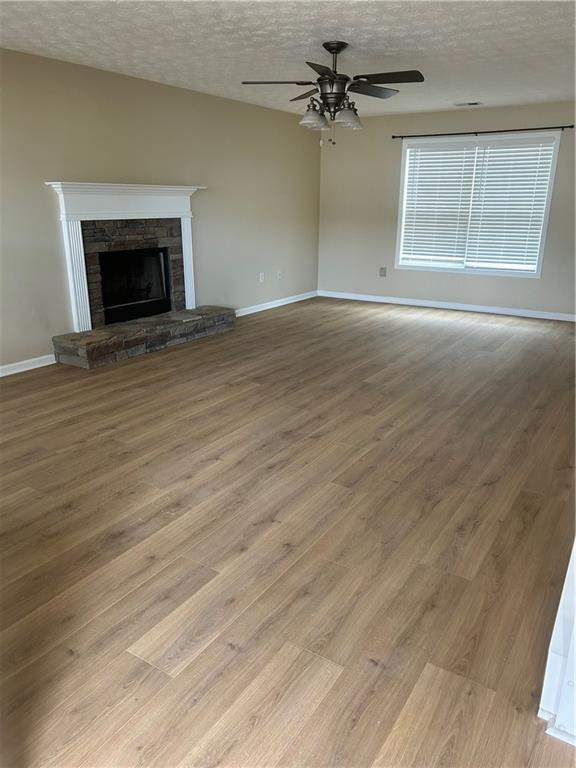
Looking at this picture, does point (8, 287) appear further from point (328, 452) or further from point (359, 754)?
point (359, 754)

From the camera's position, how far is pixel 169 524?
8.08ft

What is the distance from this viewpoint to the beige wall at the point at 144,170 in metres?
4.30

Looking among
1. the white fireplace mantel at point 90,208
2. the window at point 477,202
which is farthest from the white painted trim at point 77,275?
the window at point 477,202

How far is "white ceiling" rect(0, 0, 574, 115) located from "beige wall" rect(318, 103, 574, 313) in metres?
1.33

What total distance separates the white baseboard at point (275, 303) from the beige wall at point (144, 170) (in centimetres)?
8

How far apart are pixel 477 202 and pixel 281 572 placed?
613 cm

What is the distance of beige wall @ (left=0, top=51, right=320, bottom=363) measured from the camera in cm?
430

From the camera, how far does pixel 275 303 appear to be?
7.50 meters

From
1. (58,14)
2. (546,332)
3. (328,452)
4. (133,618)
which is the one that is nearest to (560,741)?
(133,618)

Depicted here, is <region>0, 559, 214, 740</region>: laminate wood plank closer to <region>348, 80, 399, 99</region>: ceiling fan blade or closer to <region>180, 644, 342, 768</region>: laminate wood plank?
<region>180, 644, 342, 768</region>: laminate wood plank

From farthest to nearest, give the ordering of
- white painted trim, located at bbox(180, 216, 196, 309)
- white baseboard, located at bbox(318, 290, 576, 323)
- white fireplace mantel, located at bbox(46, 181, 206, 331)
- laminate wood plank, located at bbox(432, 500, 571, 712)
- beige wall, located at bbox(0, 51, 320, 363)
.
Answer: white baseboard, located at bbox(318, 290, 576, 323)
white painted trim, located at bbox(180, 216, 196, 309)
white fireplace mantel, located at bbox(46, 181, 206, 331)
beige wall, located at bbox(0, 51, 320, 363)
laminate wood plank, located at bbox(432, 500, 571, 712)

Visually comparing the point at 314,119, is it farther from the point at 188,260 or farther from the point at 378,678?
the point at 378,678

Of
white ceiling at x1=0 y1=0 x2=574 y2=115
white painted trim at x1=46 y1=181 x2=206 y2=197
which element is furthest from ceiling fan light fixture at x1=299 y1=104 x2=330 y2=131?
white painted trim at x1=46 y1=181 x2=206 y2=197

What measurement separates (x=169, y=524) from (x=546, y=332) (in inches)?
202
